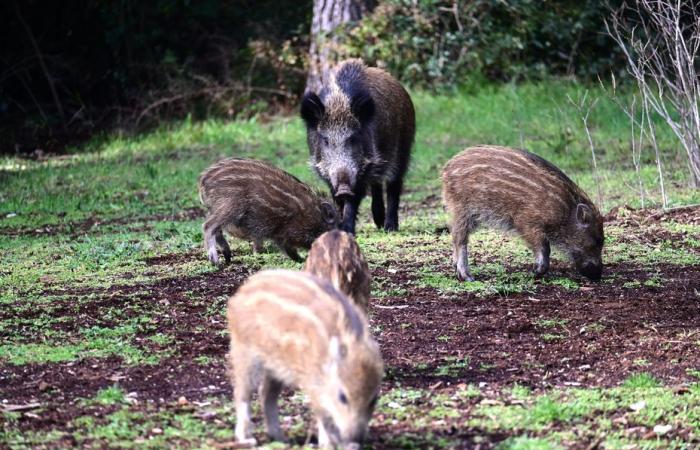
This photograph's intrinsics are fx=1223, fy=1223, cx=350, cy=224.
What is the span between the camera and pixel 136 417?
483 centimetres

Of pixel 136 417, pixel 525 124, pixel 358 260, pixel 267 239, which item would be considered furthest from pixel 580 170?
pixel 136 417

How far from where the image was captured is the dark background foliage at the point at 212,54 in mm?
16766

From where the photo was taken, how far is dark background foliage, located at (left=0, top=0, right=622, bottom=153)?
1677 cm

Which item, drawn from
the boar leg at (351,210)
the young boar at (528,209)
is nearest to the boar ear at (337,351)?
the young boar at (528,209)

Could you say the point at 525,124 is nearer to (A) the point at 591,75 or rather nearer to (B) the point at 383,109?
(A) the point at 591,75

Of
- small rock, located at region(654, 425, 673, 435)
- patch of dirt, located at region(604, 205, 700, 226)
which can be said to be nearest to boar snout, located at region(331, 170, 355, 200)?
patch of dirt, located at region(604, 205, 700, 226)

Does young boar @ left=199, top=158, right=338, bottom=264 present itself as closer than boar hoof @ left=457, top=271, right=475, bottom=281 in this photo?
No

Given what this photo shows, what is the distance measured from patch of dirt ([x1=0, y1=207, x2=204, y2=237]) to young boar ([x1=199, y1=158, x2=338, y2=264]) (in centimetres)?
204

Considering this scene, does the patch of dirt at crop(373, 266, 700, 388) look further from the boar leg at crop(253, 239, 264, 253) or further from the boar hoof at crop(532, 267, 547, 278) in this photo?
the boar leg at crop(253, 239, 264, 253)

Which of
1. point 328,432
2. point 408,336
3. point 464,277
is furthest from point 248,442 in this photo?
point 464,277

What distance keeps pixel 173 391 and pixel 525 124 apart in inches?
400

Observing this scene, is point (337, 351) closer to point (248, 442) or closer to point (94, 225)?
point (248, 442)

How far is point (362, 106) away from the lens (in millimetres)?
10039

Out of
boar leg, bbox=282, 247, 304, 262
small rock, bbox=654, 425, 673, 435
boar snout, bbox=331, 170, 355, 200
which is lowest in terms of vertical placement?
boar leg, bbox=282, 247, 304, 262
